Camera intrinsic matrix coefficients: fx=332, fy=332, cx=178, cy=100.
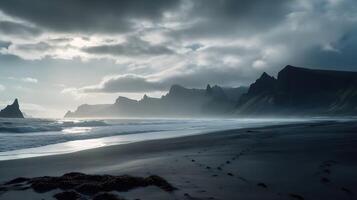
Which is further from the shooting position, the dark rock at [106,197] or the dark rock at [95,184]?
the dark rock at [95,184]

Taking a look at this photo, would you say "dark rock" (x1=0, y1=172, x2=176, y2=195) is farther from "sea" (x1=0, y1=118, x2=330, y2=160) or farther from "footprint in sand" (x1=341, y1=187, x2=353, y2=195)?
"sea" (x1=0, y1=118, x2=330, y2=160)

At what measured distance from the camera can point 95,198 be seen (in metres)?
8.31

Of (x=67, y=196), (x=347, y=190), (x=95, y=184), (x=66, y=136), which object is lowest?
(x=67, y=196)

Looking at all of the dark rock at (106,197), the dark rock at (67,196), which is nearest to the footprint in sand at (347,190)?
the dark rock at (106,197)

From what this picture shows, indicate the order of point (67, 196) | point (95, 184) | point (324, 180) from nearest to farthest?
point (67, 196)
point (324, 180)
point (95, 184)

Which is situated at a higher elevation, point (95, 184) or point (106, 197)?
point (95, 184)

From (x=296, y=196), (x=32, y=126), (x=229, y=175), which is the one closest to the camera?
(x=296, y=196)

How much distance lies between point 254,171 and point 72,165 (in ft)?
26.6

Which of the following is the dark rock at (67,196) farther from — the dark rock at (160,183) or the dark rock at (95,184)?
the dark rock at (160,183)

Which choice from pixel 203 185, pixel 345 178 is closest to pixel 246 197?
pixel 203 185

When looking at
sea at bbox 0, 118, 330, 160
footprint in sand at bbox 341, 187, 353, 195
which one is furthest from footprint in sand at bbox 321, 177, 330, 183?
sea at bbox 0, 118, 330, 160

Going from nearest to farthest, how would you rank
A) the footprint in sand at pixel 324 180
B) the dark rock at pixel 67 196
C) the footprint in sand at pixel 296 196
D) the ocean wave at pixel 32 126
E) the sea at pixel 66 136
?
the footprint in sand at pixel 296 196, the dark rock at pixel 67 196, the footprint in sand at pixel 324 180, the sea at pixel 66 136, the ocean wave at pixel 32 126

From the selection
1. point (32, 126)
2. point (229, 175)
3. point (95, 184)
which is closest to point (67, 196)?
point (95, 184)

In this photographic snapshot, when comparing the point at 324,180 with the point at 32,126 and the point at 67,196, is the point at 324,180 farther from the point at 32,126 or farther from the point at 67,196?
the point at 32,126
